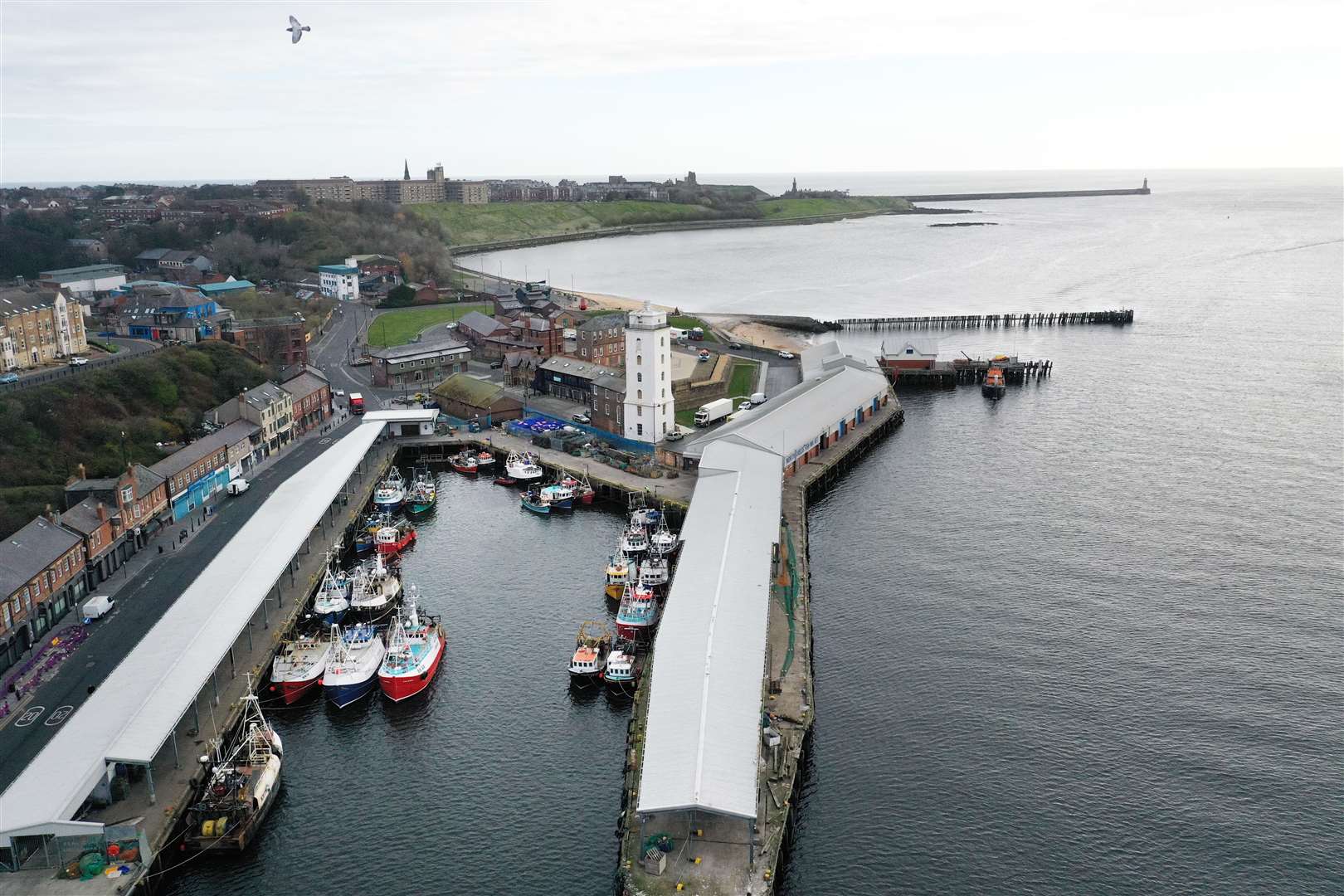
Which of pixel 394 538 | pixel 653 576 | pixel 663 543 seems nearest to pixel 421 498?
pixel 394 538

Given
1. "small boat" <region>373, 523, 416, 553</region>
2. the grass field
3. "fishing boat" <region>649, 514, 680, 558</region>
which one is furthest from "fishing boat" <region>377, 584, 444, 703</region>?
the grass field

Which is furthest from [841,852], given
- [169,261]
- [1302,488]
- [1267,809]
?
[169,261]

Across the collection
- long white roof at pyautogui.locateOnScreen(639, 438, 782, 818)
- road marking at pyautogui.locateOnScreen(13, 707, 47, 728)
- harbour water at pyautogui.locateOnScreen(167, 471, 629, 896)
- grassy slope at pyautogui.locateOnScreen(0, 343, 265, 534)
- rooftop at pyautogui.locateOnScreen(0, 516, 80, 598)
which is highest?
grassy slope at pyautogui.locateOnScreen(0, 343, 265, 534)

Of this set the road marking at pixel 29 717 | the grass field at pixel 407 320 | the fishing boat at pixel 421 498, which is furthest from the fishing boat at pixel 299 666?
the grass field at pixel 407 320

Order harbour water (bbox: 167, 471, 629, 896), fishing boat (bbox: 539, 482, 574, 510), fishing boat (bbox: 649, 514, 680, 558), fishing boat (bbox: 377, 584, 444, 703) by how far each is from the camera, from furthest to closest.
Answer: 1. fishing boat (bbox: 539, 482, 574, 510)
2. fishing boat (bbox: 649, 514, 680, 558)
3. fishing boat (bbox: 377, 584, 444, 703)
4. harbour water (bbox: 167, 471, 629, 896)

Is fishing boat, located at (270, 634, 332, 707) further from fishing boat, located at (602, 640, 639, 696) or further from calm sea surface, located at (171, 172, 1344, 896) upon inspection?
fishing boat, located at (602, 640, 639, 696)

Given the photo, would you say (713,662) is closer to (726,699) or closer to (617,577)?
(726,699)
